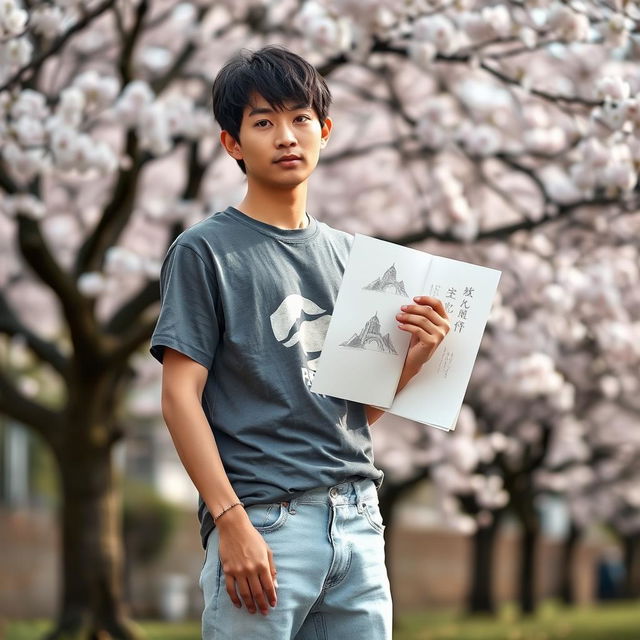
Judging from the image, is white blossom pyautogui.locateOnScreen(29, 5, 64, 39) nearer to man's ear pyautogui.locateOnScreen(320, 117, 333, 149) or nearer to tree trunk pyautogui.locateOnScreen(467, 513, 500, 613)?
man's ear pyautogui.locateOnScreen(320, 117, 333, 149)

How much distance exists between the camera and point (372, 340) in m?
2.57

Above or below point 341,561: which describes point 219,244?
above

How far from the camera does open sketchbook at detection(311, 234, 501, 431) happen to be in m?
2.53

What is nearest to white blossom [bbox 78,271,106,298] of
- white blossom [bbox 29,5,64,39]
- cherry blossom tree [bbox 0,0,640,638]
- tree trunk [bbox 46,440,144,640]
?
cherry blossom tree [bbox 0,0,640,638]

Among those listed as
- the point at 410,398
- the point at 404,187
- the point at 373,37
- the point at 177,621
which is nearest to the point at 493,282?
the point at 410,398

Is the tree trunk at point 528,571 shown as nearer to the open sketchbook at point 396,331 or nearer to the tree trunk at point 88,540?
the tree trunk at point 88,540

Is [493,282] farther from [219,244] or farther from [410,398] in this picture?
[219,244]

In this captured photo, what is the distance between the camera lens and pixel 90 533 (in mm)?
9016

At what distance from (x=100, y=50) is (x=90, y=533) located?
3.78 metres

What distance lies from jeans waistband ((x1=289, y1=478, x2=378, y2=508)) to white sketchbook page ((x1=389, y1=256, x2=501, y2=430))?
16 cm

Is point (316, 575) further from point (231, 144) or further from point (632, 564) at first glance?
point (632, 564)

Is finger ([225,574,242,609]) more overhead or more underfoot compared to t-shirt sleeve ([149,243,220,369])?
more underfoot

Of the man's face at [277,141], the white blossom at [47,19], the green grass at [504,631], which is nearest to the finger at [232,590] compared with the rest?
the man's face at [277,141]

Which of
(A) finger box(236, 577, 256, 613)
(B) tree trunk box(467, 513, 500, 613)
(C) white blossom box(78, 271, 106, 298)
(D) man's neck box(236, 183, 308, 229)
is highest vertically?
(C) white blossom box(78, 271, 106, 298)
